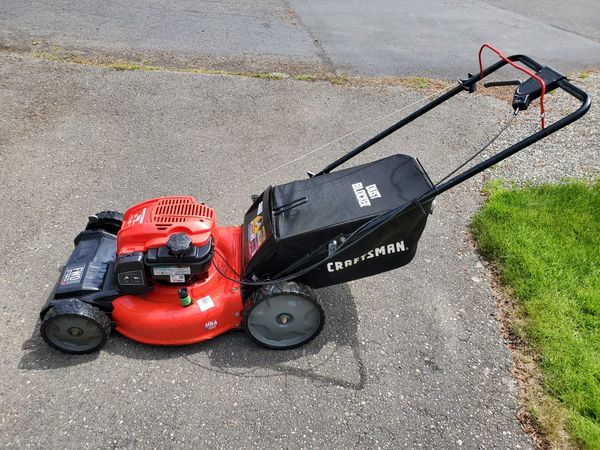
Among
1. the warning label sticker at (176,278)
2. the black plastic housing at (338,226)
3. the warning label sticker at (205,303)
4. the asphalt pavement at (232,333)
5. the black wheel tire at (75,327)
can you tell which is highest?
the black plastic housing at (338,226)

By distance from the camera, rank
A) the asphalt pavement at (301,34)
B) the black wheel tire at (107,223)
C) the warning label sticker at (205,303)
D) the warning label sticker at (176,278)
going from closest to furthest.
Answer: the warning label sticker at (176,278)
the warning label sticker at (205,303)
the black wheel tire at (107,223)
the asphalt pavement at (301,34)

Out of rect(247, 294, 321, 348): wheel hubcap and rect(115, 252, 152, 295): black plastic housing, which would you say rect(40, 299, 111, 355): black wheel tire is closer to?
rect(115, 252, 152, 295): black plastic housing

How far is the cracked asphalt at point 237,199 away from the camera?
324 centimetres

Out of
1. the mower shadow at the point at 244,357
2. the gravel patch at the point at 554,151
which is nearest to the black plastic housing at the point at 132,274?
the mower shadow at the point at 244,357

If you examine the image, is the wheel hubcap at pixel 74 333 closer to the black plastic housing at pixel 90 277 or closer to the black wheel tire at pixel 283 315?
the black plastic housing at pixel 90 277

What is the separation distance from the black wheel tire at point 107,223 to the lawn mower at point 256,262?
36 cm

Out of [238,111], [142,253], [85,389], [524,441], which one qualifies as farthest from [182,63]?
[524,441]

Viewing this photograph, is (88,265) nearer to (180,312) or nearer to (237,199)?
(180,312)

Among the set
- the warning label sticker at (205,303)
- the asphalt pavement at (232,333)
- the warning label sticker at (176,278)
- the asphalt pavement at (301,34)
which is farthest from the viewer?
the asphalt pavement at (301,34)

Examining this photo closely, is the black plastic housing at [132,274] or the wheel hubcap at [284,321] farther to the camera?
the wheel hubcap at [284,321]

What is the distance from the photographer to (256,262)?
3.35 m

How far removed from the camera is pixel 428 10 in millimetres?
10859

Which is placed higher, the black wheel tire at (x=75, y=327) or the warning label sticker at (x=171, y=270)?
the warning label sticker at (x=171, y=270)

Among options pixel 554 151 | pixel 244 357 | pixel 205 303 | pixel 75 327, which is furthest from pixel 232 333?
pixel 554 151
